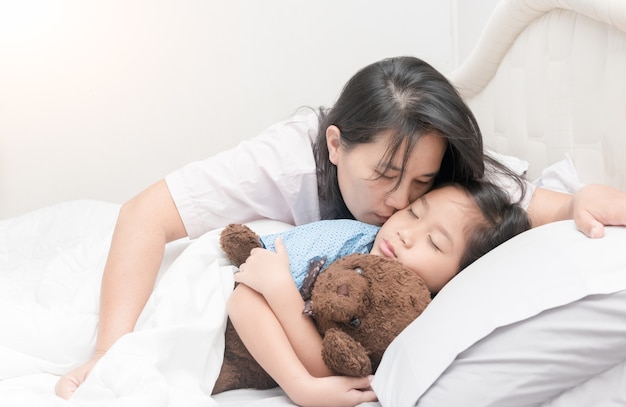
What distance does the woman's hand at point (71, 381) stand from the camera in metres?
0.90

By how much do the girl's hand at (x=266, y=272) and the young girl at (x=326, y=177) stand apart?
0.22m

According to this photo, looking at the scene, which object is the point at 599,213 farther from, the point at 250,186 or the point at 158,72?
the point at 158,72

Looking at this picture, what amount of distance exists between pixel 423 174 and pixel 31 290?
2.47 ft

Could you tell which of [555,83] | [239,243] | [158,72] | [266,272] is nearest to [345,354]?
[266,272]

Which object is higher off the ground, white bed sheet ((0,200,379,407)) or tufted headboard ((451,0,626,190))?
tufted headboard ((451,0,626,190))

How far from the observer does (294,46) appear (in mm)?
2154

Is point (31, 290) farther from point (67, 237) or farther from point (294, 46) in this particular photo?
point (294, 46)

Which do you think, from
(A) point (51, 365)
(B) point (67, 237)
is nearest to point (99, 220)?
(B) point (67, 237)

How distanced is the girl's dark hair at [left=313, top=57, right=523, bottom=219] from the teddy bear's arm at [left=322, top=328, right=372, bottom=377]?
342mm

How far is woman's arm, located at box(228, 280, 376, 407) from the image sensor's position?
0.82m

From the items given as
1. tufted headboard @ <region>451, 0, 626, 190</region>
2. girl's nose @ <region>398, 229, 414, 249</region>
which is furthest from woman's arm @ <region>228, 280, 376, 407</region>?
tufted headboard @ <region>451, 0, 626, 190</region>

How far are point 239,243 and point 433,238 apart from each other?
0.30m

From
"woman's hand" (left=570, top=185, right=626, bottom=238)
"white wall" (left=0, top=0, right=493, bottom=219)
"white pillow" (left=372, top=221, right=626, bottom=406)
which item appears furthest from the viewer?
Answer: "white wall" (left=0, top=0, right=493, bottom=219)

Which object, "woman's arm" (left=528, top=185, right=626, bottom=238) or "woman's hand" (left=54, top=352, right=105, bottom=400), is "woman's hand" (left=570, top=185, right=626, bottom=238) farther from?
"woman's hand" (left=54, top=352, right=105, bottom=400)
